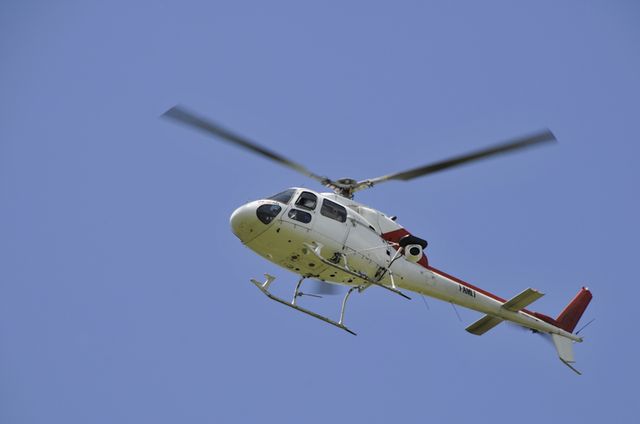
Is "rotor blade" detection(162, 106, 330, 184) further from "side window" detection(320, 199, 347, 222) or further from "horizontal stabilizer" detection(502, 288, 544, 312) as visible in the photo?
"horizontal stabilizer" detection(502, 288, 544, 312)

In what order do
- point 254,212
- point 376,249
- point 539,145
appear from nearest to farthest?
point 539,145 < point 254,212 < point 376,249

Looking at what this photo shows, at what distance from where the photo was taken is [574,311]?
1686 centimetres

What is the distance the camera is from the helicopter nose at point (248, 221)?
43.2ft

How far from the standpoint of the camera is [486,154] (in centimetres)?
1262

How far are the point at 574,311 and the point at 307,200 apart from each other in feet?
22.3

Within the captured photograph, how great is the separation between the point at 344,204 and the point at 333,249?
1054 millimetres

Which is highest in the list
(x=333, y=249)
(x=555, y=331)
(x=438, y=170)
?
(x=438, y=170)

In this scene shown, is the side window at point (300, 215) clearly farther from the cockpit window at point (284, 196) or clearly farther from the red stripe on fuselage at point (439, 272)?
the red stripe on fuselage at point (439, 272)

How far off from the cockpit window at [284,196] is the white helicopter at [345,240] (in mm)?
17

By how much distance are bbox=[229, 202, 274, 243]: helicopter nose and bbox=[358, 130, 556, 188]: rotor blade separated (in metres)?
2.29

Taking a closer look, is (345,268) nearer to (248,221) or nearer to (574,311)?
(248,221)

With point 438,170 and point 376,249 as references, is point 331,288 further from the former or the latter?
point 438,170

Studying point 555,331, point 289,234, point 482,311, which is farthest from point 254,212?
point 555,331

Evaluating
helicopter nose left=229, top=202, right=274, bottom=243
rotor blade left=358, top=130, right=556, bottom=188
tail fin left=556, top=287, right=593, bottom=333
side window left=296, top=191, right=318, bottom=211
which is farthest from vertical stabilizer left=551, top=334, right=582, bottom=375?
helicopter nose left=229, top=202, right=274, bottom=243
